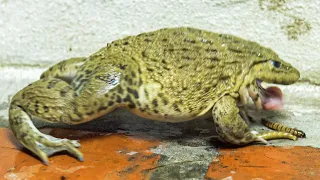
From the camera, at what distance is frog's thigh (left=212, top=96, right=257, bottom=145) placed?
2.34 meters

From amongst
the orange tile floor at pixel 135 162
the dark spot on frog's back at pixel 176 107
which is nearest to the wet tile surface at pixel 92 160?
the orange tile floor at pixel 135 162

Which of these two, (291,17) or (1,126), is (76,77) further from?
(291,17)

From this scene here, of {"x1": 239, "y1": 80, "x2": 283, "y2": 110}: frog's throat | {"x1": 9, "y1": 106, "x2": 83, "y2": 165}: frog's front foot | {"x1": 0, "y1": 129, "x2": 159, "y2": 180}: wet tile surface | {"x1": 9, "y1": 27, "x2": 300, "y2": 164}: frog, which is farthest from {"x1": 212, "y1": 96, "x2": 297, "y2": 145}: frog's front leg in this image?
{"x1": 9, "y1": 106, "x2": 83, "y2": 165}: frog's front foot

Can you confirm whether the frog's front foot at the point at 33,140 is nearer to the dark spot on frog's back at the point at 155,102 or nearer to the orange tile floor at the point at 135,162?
the orange tile floor at the point at 135,162

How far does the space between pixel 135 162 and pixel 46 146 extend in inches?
16.5

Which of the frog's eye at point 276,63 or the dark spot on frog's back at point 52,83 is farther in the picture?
the frog's eye at point 276,63

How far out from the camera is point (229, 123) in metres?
2.33

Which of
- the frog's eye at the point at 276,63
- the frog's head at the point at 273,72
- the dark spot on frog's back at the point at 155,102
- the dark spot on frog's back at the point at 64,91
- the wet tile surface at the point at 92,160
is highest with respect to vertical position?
the frog's eye at the point at 276,63

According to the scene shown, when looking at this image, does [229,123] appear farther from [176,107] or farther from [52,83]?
[52,83]

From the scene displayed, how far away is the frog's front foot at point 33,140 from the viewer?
231cm

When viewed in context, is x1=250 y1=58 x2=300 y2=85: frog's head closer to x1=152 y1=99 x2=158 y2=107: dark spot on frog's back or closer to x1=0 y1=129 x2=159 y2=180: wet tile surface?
x1=152 y1=99 x2=158 y2=107: dark spot on frog's back

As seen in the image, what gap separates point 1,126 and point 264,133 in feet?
4.50

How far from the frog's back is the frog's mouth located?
8.8 inches

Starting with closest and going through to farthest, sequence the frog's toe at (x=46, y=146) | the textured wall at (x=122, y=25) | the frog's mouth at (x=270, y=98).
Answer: the frog's toe at (x=46, y=146) → the frog's mouth at (x=270, y=98) → the textured wall at (x=122, y=25)
